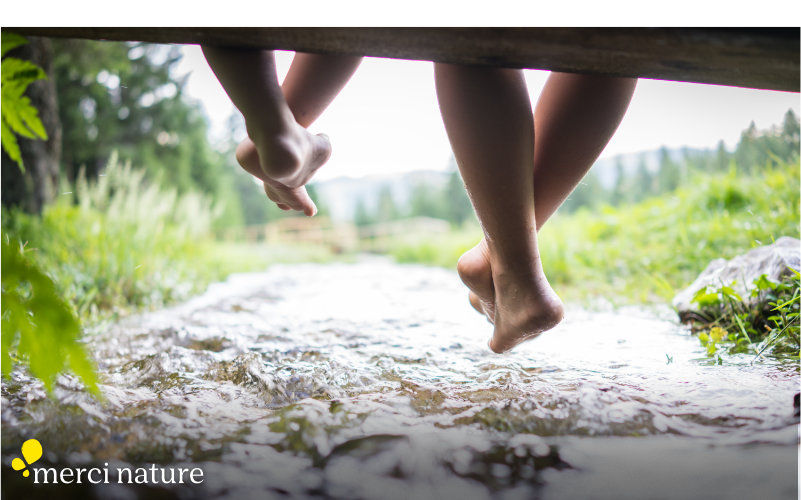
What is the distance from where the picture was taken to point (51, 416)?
691 millimetres

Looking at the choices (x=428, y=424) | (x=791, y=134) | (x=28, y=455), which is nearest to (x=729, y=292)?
(x=428, y=424)

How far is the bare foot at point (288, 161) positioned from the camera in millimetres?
943

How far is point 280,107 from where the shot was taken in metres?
0.91

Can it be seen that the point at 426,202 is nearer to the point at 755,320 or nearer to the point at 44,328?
the point at 755,320

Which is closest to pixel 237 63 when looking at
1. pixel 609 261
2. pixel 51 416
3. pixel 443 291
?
pixel 51 416

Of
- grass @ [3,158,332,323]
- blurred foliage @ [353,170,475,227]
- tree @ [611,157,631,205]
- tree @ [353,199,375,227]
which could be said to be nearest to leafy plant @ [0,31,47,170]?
grass @ [3,158,332,323]

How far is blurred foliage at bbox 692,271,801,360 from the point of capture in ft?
3.41

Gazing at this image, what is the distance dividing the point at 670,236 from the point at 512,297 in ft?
7.25

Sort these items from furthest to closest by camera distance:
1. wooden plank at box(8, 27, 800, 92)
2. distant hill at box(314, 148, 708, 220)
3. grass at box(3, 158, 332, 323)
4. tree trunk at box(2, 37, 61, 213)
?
1. distant hill at box(314, 148, 708, 220)
2. tree trunk at box(2, 37, 61, 213)
3. grass at box(3, 158, 332, 323)
4. wooden plank at box(8, 27, 800, 92)

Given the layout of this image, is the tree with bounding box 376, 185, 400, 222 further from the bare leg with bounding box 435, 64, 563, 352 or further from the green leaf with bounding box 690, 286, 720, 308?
the bare leg with bounding box 435, 64, 563, 352

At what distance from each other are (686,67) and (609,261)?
2.31 metres

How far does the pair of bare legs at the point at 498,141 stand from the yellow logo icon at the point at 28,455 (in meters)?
0.59

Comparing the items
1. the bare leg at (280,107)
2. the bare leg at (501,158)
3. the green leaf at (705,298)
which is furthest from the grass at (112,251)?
the green leaf at (705,298)

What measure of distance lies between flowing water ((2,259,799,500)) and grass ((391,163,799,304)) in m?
0.83
